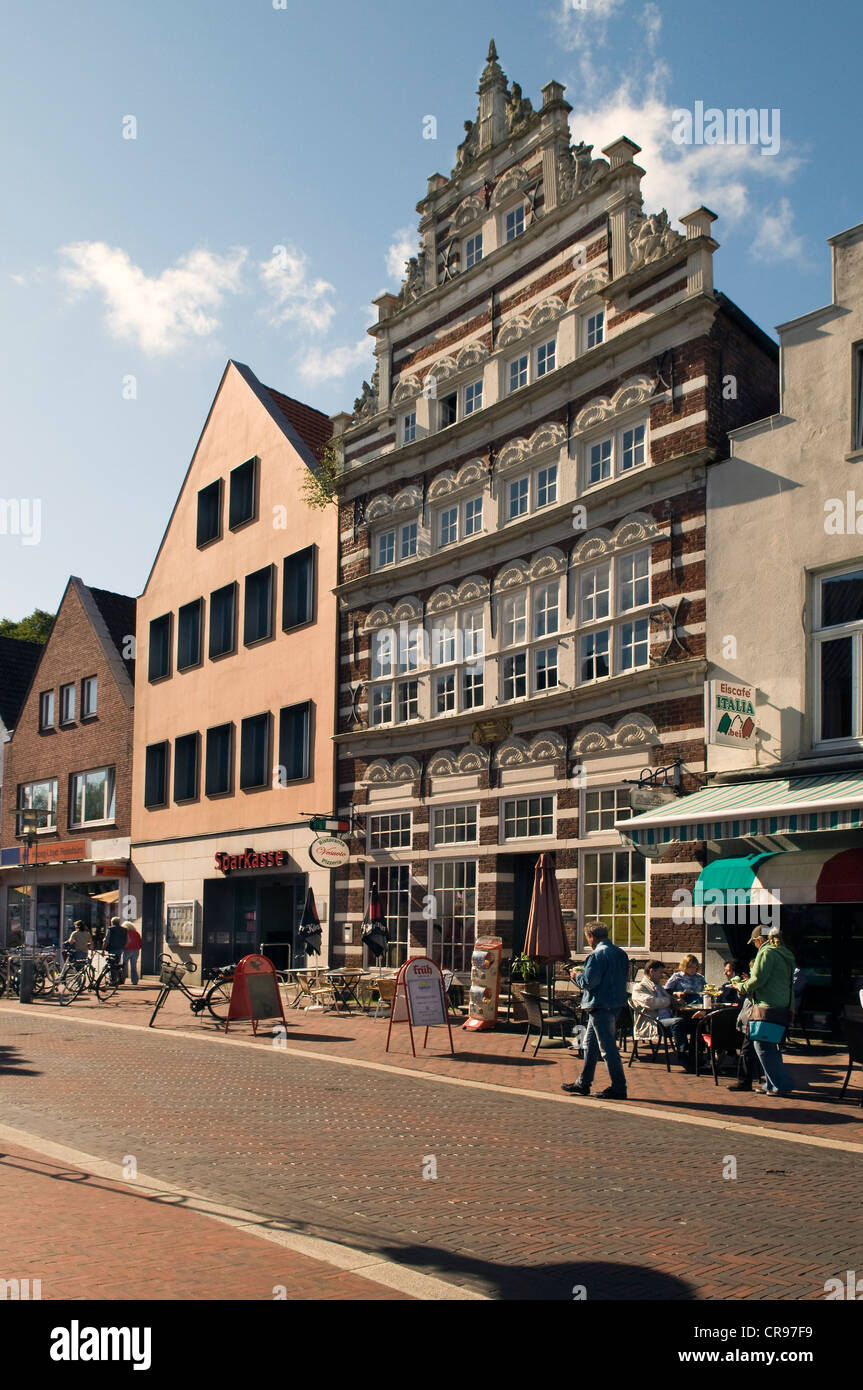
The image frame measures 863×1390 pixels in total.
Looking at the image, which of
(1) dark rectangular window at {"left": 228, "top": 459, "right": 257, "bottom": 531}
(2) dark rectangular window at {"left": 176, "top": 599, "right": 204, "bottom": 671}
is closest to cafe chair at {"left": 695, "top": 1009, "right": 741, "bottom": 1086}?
(1) dark rectangular window at {"left": 228, "top": 459, "right": 257, "bottom": 531}

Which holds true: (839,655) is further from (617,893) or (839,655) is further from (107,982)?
(107,982)

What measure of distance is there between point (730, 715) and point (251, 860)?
14700 mm

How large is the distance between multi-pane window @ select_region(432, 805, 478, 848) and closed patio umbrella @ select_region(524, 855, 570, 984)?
16.6 ft

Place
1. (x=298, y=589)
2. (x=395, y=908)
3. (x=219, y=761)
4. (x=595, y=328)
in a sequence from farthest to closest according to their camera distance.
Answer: (x=219, y=761) → (x=298, y=589) → (x=395, y=908) → (x=595, y=328)

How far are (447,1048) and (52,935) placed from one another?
25.0 meters

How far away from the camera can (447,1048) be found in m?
16.8

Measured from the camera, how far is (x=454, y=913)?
22891 mm

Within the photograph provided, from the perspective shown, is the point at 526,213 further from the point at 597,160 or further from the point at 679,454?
the point at 679,454

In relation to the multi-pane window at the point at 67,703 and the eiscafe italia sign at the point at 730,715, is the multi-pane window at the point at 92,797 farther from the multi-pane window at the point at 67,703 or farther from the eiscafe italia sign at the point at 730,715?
the eiscafe italia sign at the point at 730,715

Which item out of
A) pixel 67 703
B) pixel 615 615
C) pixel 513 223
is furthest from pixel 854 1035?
A: pixel 67 703

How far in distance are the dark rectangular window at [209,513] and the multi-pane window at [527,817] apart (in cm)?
1419

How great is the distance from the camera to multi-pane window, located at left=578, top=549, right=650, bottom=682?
1953 cm
